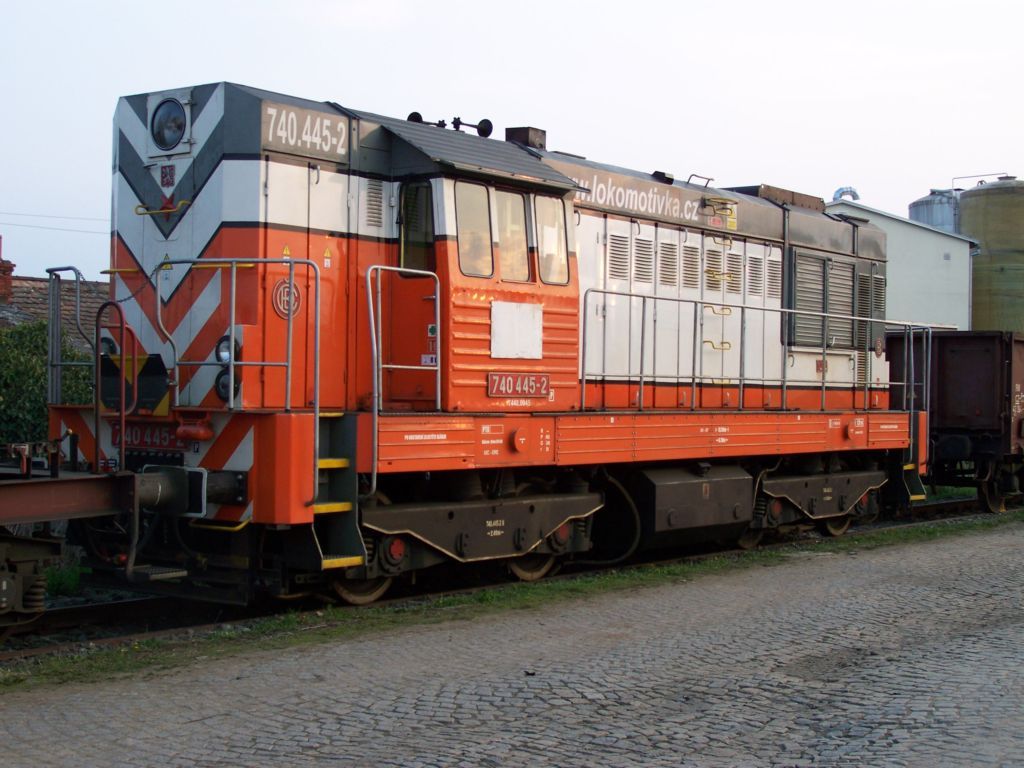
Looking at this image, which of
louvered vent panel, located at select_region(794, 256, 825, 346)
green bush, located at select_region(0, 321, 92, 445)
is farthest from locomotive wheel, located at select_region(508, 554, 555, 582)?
green bush, located at select_region(0, 321, 92, 445)

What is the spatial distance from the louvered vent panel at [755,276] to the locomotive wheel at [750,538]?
273cm

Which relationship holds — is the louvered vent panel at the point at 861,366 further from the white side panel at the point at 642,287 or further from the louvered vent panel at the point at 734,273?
the white side panel at the point at 642,287

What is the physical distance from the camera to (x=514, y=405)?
9633 millimetres

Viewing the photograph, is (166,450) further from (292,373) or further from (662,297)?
(662,297)

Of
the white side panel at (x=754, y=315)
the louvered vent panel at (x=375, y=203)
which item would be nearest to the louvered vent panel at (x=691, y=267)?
the white side panel at (x=754, y=315)

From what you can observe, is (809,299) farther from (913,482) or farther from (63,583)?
(63,583)

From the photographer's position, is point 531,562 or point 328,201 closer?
point 328,201

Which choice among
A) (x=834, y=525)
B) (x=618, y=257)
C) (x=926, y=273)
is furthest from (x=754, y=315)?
(x=926, y=273)

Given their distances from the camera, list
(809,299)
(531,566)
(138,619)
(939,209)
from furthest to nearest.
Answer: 1. (939,209)
2. (809,299)
3. (531,566)
4. (138,619)

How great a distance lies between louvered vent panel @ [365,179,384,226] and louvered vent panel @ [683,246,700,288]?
4224mm

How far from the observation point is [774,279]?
1354 cm

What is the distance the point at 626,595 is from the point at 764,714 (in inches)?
140

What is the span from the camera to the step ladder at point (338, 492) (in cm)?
831

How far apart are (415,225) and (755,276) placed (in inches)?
213
